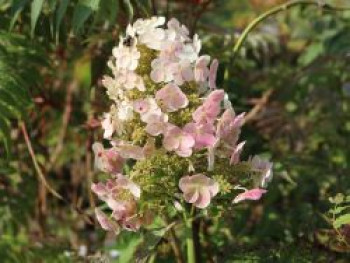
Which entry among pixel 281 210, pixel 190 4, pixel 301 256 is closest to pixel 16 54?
pixel 190 4

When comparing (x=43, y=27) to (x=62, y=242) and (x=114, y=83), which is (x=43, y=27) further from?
(x=62, y=242)

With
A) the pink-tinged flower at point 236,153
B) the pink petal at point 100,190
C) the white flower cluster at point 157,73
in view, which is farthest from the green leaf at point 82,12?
the pink-tinged flower at point 236,153

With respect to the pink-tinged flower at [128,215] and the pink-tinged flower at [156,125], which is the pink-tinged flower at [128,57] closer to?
the pink-tinged flower at [156,125]

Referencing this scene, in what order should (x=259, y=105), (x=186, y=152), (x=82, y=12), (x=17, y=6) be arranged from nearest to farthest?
(x=186, y=152), (x=82, y=12), (x=17, y=6), (x=259, y=105)

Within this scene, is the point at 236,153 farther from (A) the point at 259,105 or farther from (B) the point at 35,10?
(A) the point at 259,105

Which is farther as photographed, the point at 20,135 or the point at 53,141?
the point at 53,141

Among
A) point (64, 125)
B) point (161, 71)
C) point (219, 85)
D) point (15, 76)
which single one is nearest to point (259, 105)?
point (64, 125)
